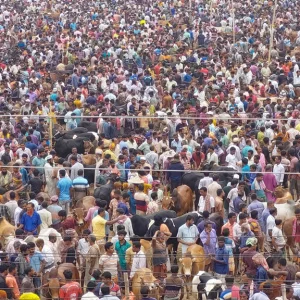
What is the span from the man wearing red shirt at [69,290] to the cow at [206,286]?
5.06 feet

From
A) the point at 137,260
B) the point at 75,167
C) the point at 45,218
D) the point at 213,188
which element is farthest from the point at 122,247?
the point at 75,167

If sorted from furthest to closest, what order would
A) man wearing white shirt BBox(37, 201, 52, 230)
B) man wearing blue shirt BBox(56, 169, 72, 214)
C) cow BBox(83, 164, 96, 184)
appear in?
cow BBox(83, 164, 96, 184)
man wearing blue shirt BBox(56, 169, 72, 214)
man wearing white shirt BBox(37, 201, 52, 230)

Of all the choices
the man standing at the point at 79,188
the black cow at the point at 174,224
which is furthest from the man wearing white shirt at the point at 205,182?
the man standing at the point at 79,188

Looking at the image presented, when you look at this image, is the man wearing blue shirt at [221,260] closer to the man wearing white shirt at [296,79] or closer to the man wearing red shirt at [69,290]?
the man wearing red shirt at [69,290]

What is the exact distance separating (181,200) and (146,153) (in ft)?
6.65

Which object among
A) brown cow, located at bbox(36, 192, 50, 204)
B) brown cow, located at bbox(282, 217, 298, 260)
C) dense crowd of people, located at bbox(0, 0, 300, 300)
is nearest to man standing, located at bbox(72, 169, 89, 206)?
dense crowd of people, located at bbox(0, 0, 300, 300)

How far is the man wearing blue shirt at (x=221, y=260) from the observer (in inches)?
522

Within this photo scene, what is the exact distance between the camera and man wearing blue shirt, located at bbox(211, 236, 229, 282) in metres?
13.2

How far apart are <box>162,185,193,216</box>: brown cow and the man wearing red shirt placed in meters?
3.90

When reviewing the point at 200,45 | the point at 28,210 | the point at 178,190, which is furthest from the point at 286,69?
the point at 28,210

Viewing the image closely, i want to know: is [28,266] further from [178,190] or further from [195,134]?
[195,134]

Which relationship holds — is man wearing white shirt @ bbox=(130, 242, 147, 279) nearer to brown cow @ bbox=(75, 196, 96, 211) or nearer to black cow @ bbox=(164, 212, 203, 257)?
black cow @ bbox=(164, 212, 203, 257)

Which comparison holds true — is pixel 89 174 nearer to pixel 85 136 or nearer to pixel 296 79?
pixel 85 136

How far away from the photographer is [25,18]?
3684 cm
